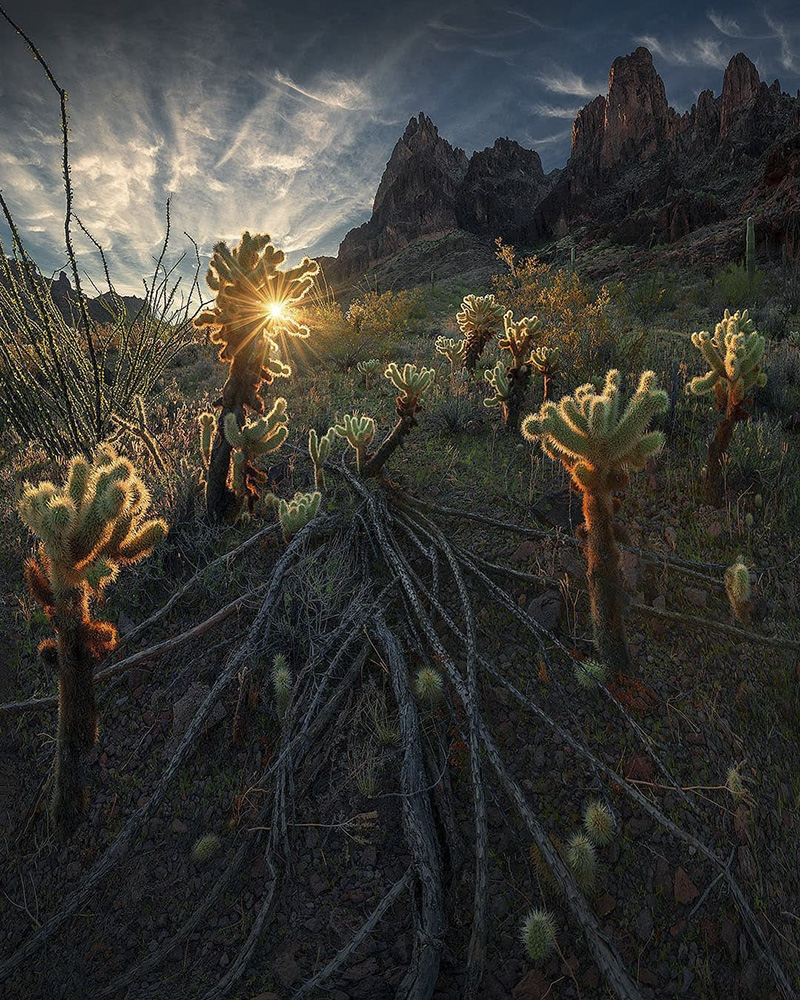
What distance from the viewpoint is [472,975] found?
4.94ft

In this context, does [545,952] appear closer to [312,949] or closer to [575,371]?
[312,949]

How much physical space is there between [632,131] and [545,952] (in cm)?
11162

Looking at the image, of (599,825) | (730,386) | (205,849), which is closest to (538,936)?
(599,825)

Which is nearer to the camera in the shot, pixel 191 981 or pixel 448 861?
pixel 191 981

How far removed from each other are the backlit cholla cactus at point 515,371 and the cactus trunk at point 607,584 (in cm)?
287

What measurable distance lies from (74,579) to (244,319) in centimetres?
239

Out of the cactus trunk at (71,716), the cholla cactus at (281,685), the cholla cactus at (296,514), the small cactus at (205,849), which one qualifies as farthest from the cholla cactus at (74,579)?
the cholla cactus at (296,514)

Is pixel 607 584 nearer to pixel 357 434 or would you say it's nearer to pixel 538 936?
pixel 538 936

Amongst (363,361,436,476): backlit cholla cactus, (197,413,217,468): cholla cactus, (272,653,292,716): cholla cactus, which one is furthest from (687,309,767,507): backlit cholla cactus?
(197,413,217,468): cholla cactus

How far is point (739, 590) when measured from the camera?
264 centimetres

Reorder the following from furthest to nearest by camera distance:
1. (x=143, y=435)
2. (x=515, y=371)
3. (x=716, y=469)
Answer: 1. (x=515, y=371)
2. (x=143, y=435)
3. (x=716, y=469)

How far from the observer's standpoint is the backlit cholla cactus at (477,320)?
22.9 ft

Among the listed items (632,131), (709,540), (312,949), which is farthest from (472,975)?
(632,131)

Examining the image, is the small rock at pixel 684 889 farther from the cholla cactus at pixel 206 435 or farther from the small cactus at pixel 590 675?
the cholla cactus at pixel 206 435
